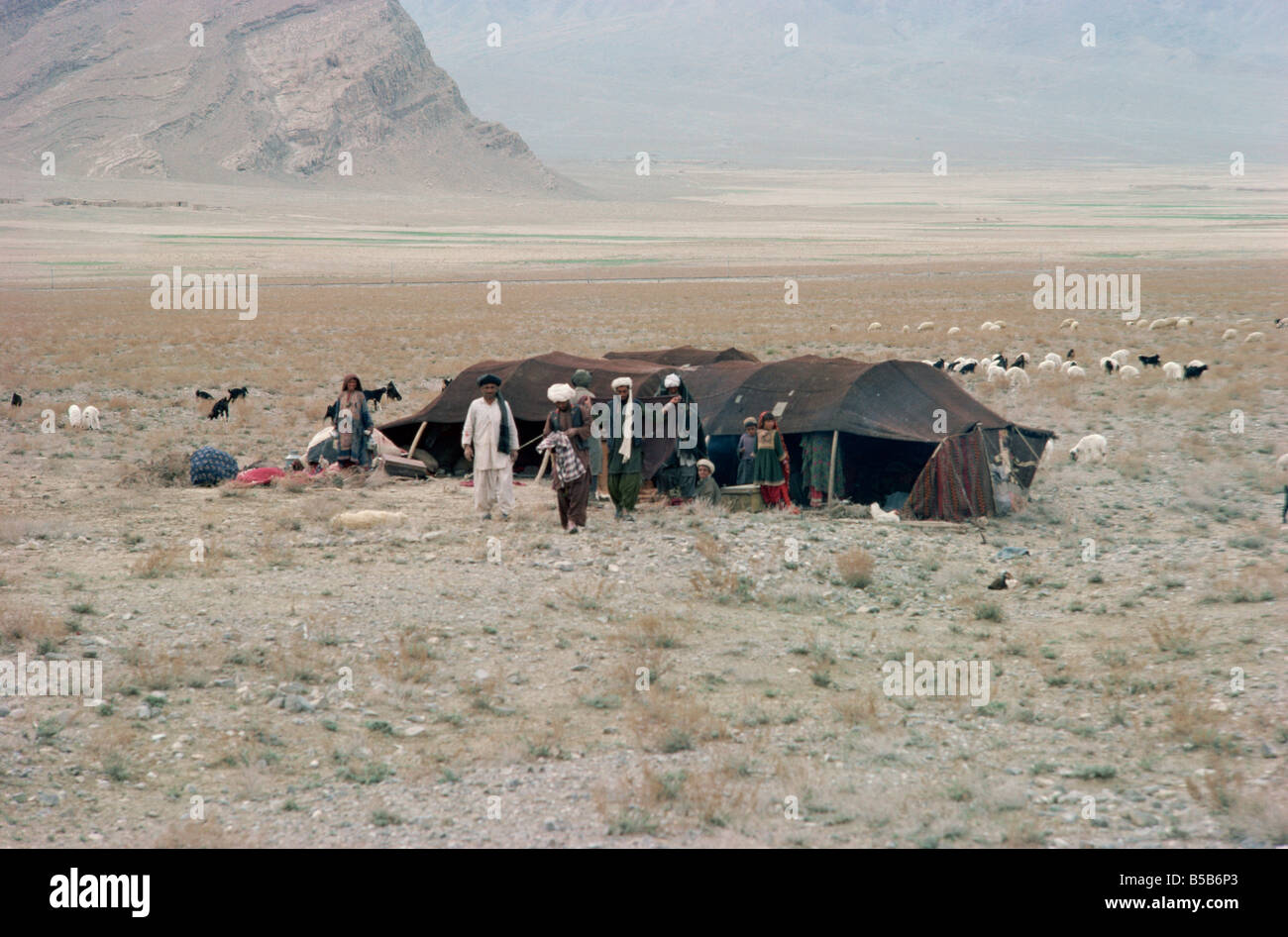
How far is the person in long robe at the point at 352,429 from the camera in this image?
48.5 ft

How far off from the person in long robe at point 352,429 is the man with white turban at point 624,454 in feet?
11.1

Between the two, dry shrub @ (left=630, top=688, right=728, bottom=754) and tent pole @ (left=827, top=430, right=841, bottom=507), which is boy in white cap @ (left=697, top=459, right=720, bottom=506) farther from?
dry shrub @ (left=630, top=688, right=728, bottom=754)

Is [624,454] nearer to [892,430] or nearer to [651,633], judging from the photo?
[892,430]

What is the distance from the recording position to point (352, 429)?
15.0 metres

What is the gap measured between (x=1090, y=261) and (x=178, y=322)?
49.7 meters

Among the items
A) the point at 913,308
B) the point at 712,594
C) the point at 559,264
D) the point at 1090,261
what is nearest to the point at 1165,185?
the point at 1090,261

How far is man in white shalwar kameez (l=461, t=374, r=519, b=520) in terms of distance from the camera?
12.6m

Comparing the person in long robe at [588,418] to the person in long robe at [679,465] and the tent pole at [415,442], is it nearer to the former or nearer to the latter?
the person in long robe at [679,465]

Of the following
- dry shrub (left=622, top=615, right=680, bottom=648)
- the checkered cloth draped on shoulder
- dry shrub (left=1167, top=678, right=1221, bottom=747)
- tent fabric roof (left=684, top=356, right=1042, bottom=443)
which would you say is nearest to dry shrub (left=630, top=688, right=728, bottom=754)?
dry shrub (left=622, top=615, right=680, bottom=648)

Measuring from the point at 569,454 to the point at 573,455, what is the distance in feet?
0.18

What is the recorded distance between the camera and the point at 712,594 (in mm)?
10555

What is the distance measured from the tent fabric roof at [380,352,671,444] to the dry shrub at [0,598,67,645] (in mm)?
7575

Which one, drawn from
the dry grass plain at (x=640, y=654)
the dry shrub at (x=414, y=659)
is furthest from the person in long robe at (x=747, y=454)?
the dry shrub at (x=414, y=659)

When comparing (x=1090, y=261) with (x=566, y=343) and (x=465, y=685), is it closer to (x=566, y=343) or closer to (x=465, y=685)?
(x=566, y=343)
